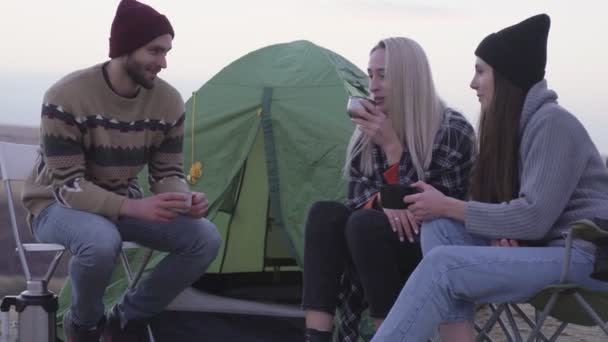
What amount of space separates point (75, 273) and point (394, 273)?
1.07 m

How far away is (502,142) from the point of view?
288cm

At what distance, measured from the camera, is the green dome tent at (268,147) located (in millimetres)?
4422

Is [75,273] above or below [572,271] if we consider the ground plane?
below

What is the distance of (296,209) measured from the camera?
4371 millimetres

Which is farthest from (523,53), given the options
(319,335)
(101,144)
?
(101,144)

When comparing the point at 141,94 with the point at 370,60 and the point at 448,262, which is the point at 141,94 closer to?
the point at 370,60

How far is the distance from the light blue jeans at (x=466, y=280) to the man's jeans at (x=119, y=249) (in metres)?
1.16

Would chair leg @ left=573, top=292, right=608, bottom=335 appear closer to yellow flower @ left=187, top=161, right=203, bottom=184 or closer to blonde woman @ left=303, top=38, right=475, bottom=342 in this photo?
blonde woman @ left=303, top=38, right=475, bottom=342

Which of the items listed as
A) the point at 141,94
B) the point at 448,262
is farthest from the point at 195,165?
the point at 448,262

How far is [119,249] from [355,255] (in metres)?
0.82

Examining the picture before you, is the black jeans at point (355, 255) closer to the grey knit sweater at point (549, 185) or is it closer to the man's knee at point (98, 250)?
the grey knit sweater at point (549, 185)

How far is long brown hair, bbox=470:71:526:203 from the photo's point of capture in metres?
2.87

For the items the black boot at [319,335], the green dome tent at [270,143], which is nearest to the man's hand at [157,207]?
the black boot at [319,335]

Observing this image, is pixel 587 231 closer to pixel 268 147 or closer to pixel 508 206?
pixel 508 206
